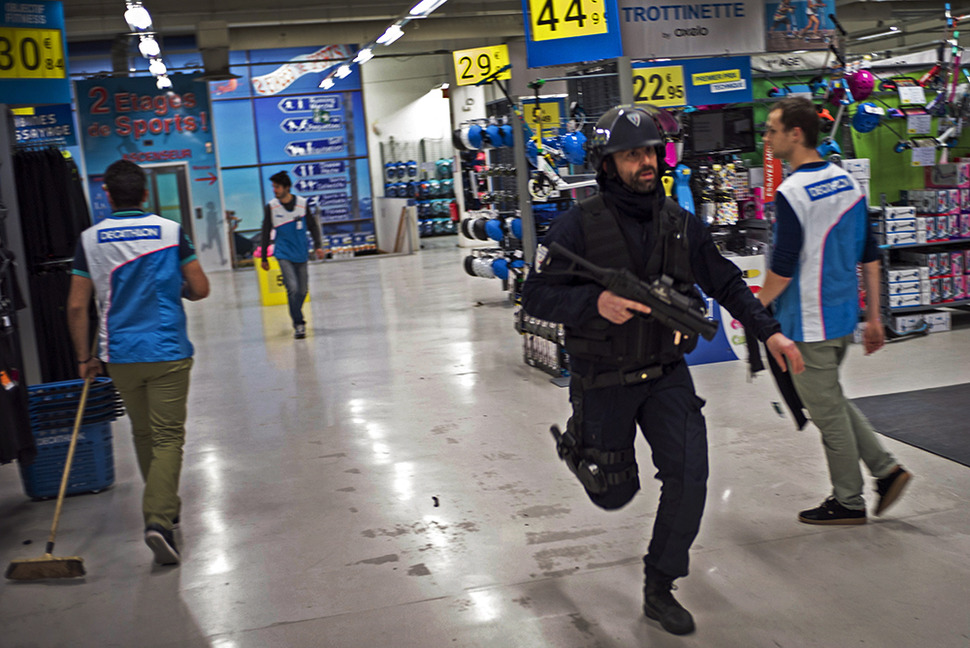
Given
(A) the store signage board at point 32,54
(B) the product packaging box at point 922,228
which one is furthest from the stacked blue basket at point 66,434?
(B) the product packaging box at point 922,228

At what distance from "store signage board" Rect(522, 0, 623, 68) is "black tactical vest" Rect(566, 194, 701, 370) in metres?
3.62

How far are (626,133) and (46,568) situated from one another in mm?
2822

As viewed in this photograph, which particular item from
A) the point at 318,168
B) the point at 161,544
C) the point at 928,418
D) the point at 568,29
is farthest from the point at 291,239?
the point at 318,168

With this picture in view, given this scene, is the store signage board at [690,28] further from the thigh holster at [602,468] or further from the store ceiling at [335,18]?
the store ceiling at [335,18]

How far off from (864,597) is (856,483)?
2.24 ft

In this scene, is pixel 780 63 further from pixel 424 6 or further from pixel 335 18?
pixel 335 18

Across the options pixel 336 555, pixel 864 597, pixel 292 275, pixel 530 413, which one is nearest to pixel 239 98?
pixel 292 275

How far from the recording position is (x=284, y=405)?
653cm

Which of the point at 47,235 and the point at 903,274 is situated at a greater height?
the point at 47,235

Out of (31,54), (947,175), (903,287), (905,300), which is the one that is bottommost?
(905,300)

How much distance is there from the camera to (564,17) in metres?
6.13

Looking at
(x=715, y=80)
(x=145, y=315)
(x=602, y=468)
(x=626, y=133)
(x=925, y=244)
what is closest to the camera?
(x=626, y=133)

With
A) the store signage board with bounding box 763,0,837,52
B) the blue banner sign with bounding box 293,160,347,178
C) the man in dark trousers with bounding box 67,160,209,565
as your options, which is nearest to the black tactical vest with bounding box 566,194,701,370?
the man in dark trousers with bounding box 67,160,209,565

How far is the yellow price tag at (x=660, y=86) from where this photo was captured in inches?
255
